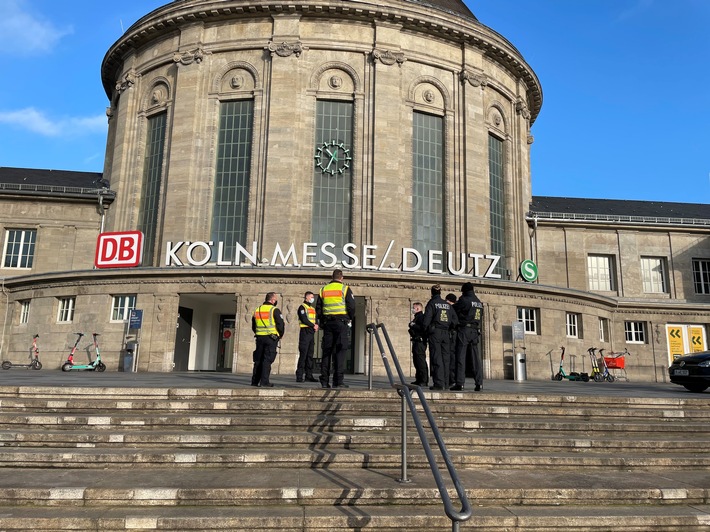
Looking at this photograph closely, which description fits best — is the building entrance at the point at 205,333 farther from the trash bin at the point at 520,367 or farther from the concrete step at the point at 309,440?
the concrete step at the point at 309,440

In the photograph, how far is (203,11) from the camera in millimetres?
27297

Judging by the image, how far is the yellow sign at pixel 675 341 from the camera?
30.0 meters

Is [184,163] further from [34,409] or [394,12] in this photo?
[34,409]

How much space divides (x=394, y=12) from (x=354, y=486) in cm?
2578

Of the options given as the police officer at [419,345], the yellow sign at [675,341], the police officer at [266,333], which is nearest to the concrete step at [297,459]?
the police officer at [266,333]

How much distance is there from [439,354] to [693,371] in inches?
370

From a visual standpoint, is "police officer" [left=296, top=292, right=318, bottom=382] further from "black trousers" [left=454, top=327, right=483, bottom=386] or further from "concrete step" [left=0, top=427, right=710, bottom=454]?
"concrete step" [left=0, top=427, right=710, bottom=454]

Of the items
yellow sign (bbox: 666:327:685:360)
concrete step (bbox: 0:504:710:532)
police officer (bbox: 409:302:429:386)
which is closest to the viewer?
concrete step (bbox: 0:504:710:532)

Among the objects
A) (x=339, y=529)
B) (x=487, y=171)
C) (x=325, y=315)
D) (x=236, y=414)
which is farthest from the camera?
(x=487, y=171)

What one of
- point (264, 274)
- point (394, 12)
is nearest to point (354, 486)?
point (264, 274)

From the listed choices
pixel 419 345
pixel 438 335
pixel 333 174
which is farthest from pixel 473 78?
pixel 438 335

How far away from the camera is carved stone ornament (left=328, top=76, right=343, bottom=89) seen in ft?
87.8

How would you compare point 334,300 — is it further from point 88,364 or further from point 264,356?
point 88,364

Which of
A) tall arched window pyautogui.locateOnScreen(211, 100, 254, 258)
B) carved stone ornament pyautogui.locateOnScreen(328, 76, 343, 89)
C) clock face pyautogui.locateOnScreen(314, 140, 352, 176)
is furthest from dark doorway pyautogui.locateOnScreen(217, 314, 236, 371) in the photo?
carved stone ornament pyautogui.locateOnScreen(328, 76, 343, 89)
